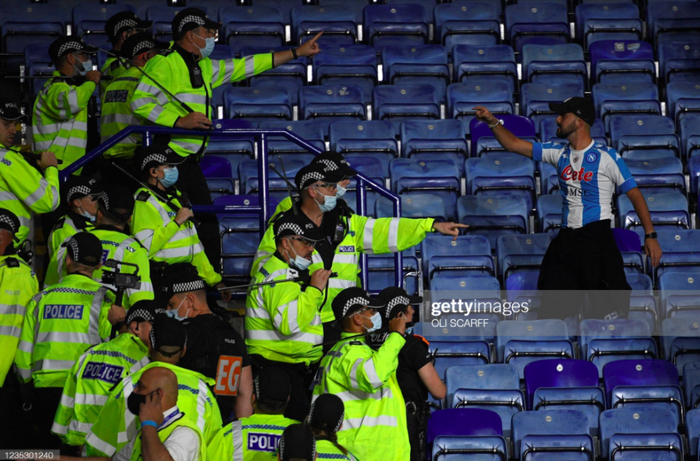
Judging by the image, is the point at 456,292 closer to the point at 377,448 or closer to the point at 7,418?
the point at 377,448

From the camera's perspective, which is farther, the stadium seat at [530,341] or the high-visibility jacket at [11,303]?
the stadium seat at [530,341]

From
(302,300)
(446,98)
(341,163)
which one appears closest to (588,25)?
(446,98)

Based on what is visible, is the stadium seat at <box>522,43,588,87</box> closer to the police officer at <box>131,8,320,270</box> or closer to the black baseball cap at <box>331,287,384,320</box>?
the police officer at <box>131,8,320,270</box>

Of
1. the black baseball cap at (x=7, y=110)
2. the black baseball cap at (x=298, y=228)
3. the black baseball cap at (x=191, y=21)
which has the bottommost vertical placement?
the black baseball cap at (x=298, y=228)

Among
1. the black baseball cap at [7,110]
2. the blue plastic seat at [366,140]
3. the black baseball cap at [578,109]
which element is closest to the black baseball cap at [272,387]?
the black baseball cap at [7,110]

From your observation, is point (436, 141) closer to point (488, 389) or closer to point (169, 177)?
point (488, 389)

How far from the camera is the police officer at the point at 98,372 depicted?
16.9 ft

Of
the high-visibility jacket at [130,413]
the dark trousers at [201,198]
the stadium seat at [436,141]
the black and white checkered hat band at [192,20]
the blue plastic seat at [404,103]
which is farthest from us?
the blue plastic seat at [404,103]

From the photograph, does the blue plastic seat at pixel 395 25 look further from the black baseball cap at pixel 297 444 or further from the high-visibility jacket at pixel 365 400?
the black baseball cap at pixel 297 444

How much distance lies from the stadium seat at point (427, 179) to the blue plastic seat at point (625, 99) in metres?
1.78

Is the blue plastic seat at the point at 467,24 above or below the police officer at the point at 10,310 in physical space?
above

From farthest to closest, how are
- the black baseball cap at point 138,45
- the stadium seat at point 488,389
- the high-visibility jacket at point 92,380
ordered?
the black baseball cap at point 138,45 → the stadium seat at point 488,389 → the high-visibility jacket at point 92,380

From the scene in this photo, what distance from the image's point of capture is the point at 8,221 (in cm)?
598

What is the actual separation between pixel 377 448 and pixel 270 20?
19.5 ft
